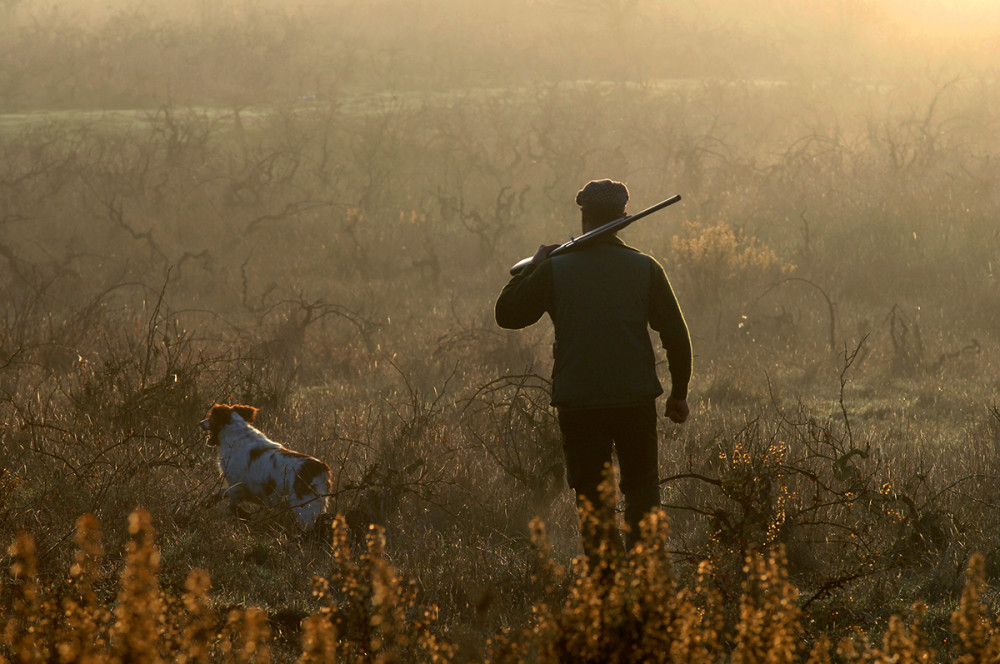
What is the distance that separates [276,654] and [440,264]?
37.4 ft

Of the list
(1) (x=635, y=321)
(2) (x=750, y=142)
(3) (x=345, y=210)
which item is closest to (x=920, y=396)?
(1) (x=635, y=321)

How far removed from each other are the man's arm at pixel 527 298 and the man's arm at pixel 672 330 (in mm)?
419

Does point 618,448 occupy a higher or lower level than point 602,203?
lower

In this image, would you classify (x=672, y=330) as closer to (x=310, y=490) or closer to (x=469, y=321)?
(x=310, y=490)

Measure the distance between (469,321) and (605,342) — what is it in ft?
25.5

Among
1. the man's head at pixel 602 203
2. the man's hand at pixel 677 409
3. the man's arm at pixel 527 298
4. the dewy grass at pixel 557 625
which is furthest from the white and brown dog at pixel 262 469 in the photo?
the dewy grass at pixel 557 625

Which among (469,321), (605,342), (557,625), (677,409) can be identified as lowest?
(557,625)

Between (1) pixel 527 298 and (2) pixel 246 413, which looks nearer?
(1) pixel 527 298

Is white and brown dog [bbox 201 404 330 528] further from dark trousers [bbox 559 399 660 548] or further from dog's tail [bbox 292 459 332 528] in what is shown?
dark trousers [bbox 559 399 660 548]

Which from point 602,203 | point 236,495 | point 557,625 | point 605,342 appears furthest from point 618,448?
point 236,495

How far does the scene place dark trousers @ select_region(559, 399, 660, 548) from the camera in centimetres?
404

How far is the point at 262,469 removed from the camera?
5414 millimetres

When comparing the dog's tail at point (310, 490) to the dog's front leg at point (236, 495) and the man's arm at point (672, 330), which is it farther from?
the man's arm at point (672, 330)

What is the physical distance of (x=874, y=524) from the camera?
16.9ft
